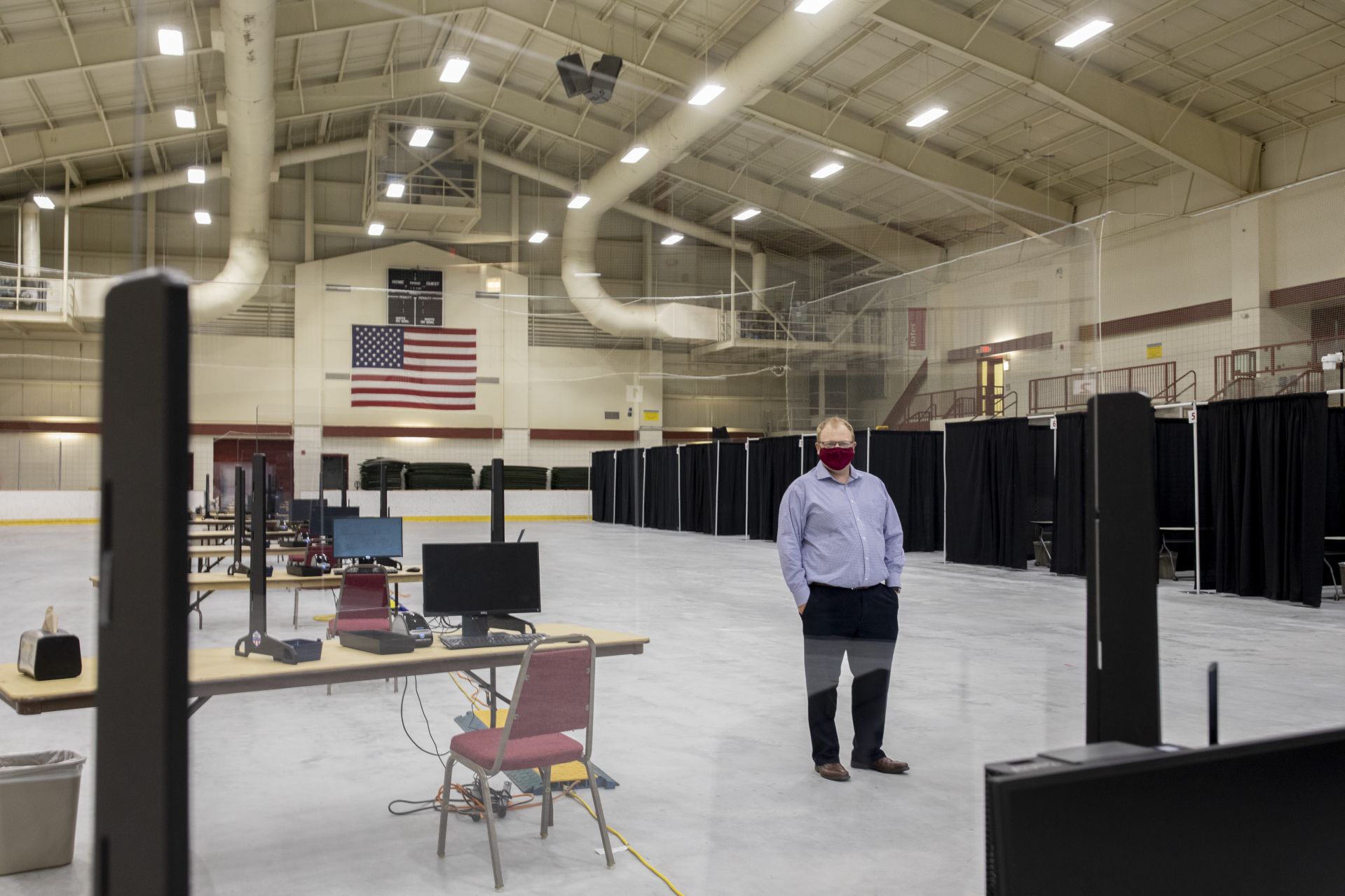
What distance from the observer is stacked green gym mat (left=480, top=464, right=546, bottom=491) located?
443 cm

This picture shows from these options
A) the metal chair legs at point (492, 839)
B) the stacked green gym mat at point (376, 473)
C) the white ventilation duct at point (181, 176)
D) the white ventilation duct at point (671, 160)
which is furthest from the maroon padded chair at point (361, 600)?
the white ventilation duct at point (181, 176)

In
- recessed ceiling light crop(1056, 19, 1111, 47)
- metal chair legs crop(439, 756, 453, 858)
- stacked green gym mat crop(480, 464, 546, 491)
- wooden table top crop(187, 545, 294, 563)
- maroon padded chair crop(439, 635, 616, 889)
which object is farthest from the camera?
wooden table top crop(187, 545, 294, 563)

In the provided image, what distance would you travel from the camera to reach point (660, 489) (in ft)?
19.6

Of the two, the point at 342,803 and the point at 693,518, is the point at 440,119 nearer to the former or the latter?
the point at 342,803

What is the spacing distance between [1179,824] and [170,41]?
6.59ft

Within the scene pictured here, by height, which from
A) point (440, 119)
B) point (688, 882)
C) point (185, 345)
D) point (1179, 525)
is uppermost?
point (440, 119)

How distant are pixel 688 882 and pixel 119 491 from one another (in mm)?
2737

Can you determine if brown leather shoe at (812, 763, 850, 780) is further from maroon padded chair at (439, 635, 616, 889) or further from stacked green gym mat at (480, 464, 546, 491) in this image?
stacked green gym mat at (480, 464, 546, 491)

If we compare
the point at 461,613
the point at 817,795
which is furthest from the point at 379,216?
the point at 817,795

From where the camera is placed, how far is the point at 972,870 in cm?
315

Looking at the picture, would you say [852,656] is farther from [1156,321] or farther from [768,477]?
[768,477]

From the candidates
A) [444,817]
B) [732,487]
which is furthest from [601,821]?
[732,487]

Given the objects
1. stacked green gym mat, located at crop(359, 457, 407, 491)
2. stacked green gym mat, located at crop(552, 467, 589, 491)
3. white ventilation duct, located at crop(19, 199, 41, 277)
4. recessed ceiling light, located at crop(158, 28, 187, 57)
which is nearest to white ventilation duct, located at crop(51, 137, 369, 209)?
recessed ceiling light, located at crop(158, 28, 187, 57)

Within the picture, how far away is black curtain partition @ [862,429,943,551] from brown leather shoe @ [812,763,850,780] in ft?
4.83
